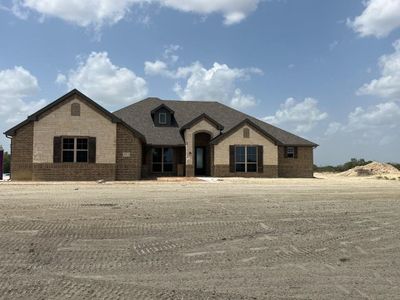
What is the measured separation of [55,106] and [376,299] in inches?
995

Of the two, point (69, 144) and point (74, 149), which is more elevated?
point (69, 144)

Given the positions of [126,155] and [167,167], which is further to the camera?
[167,167]

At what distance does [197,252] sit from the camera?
7.89 metres

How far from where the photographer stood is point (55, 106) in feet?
91.9

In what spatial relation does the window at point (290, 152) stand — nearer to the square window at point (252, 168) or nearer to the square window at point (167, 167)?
the square window at point (252, 168)

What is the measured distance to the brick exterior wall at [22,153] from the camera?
27.9 m

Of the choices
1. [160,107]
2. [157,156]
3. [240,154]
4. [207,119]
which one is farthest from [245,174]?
[160,107]

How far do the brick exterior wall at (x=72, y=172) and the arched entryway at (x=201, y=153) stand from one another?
9965 millimetres

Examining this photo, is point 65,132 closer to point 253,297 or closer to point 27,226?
point 27,226

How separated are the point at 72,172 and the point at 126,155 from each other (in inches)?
135

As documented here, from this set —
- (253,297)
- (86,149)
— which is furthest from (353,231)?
(86,149)

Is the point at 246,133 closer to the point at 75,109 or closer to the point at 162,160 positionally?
the point at 162,160

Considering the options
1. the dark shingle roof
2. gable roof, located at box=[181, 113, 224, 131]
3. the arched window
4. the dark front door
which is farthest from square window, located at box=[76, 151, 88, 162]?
the dark front door

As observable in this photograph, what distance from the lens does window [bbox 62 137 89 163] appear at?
28.3 m
